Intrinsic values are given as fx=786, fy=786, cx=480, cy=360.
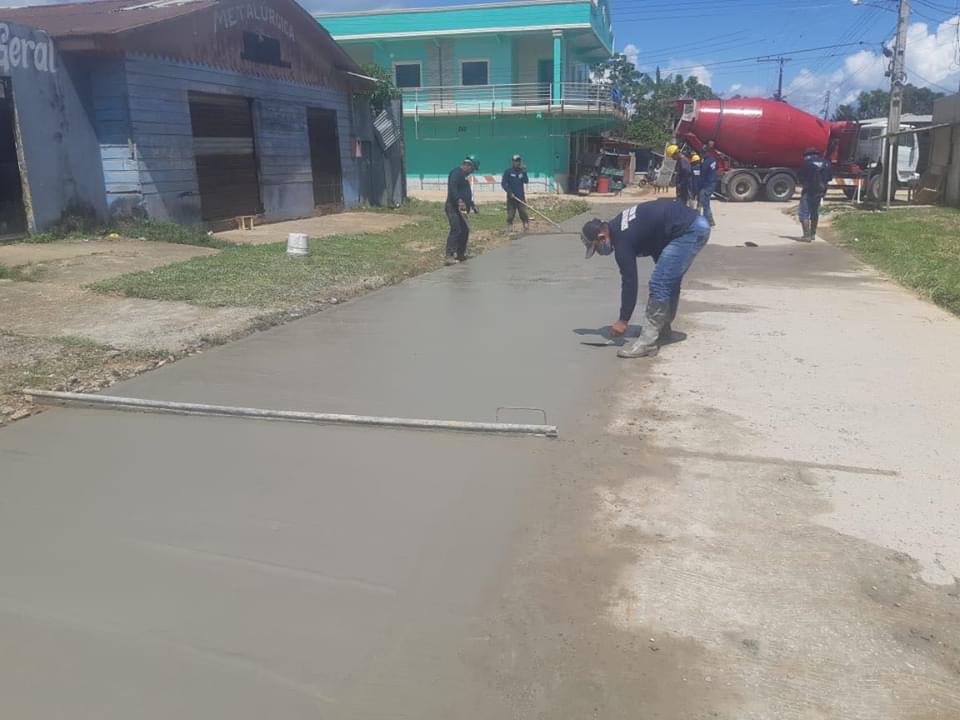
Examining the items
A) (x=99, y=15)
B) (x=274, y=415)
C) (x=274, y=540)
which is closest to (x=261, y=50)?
(x=99, y=15)

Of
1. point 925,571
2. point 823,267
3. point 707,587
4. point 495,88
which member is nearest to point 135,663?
point 707,587

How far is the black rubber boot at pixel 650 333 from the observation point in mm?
6414

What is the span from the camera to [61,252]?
10609 mm

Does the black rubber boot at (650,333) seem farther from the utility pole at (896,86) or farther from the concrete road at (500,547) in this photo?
the utility pole at (896,86)

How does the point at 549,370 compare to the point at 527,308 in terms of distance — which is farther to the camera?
the point at 527,308

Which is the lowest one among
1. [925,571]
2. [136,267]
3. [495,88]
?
[925,571]

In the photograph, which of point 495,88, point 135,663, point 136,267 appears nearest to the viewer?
point 135,663

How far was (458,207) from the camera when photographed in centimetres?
1186

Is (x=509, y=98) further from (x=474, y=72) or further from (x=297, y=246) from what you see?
(x=297, y=246)

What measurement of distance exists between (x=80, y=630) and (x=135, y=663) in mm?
337

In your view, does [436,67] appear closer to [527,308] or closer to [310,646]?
[527,308]

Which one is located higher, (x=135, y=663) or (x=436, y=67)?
(x=436, y=67)

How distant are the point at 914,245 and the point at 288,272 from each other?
10.1m

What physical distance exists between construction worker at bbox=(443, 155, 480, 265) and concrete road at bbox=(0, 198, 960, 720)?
5.91 meters
